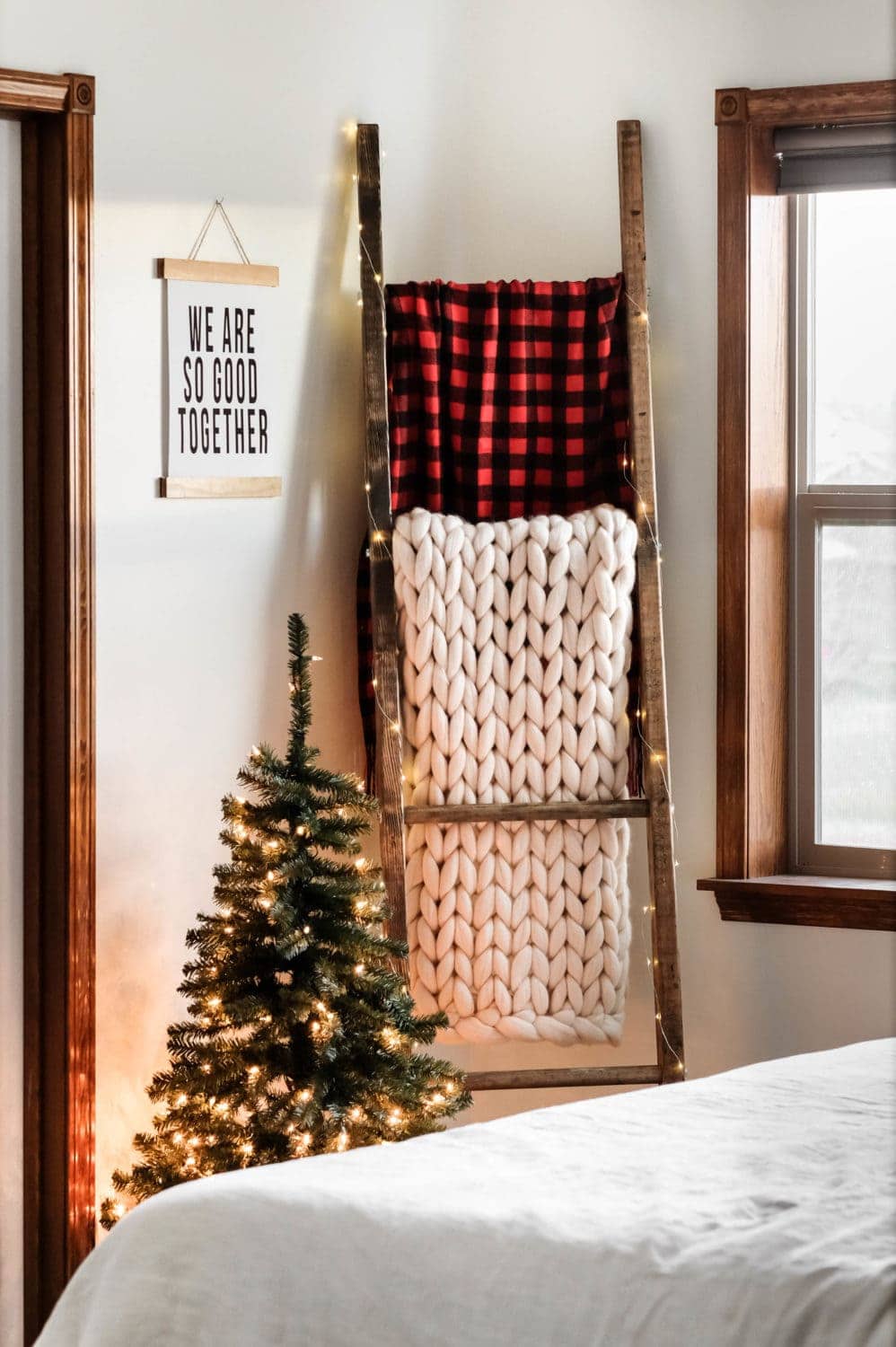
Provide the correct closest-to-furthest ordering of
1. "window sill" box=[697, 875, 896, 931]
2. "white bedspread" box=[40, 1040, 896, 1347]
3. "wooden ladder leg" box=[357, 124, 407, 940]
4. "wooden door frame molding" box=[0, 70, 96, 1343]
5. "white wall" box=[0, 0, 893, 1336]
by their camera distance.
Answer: "white bedspread" box=[40, 1040, 896, 1347]
"wooden door frame molding" box=[0, 70, 96, 1343]
"white wall" box=[0, 0, 893, 1336]
"wooden ladder leg" box=[357, 124, 407, 940]
"window sill" box=[697, 875, 896, 931]

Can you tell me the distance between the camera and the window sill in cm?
265

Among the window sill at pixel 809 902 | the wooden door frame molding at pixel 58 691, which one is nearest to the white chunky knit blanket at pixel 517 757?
the window sill at pixel 809 902

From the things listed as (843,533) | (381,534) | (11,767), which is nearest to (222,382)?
(381,534)

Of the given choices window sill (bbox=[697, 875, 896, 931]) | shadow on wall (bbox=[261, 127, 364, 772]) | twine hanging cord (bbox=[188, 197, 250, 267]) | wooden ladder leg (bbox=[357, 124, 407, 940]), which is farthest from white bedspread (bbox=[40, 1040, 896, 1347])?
twine hanging cord (bbox=[188, 197, 250, 267])

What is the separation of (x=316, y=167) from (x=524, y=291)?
43cm

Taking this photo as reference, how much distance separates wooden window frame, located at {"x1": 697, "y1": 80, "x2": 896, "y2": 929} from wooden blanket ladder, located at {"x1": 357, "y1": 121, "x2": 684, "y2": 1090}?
0.55 ft

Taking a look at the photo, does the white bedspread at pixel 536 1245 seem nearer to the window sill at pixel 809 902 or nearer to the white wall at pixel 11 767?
the white wall at pixel 11 767

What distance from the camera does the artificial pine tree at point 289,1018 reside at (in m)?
2.12

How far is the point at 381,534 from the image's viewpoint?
8.54 feet

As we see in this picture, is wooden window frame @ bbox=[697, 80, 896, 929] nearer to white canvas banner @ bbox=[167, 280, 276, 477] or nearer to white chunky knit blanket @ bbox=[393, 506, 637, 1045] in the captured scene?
white chunky knit blanket @ bbox=[393, 506, 637, 1045]

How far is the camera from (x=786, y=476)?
9.29ft

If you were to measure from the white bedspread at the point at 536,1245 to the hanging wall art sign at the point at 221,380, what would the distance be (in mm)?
1482

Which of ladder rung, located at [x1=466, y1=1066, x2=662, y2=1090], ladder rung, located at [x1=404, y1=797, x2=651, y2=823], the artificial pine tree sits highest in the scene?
ladder rung, located at [x1=404, y1=797, x2=651, y2=823]

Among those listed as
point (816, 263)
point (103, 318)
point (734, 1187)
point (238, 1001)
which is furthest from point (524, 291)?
point (734, 1187)
